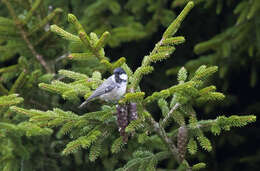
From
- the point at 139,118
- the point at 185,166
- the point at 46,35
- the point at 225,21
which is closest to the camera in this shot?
the point at 139,118

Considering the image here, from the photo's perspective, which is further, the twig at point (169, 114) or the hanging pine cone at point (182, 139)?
the twig at point (169, 114)

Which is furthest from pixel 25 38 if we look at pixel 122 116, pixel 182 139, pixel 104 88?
pixel 182 139

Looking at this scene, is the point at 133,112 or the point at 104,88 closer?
the point at 133,112

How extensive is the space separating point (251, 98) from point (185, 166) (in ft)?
12.1

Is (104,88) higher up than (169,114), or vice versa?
(104,88)

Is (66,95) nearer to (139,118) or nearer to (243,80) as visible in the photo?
(139,118)

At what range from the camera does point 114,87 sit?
2.88 m

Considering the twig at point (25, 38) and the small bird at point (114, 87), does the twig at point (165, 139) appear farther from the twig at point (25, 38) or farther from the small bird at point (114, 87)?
the twig at point (25, 38)

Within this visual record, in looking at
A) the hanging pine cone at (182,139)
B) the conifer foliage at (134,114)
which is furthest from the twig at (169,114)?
the hanging pine cone at (182,139)

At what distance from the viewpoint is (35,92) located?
4.23 metres

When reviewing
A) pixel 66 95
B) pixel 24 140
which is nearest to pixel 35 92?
pixel 24 140

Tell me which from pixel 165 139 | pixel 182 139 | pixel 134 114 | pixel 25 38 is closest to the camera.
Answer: pixel 134 114

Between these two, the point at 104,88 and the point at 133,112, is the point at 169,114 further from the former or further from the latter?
the point at 104,88

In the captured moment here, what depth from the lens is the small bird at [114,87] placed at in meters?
2.83
